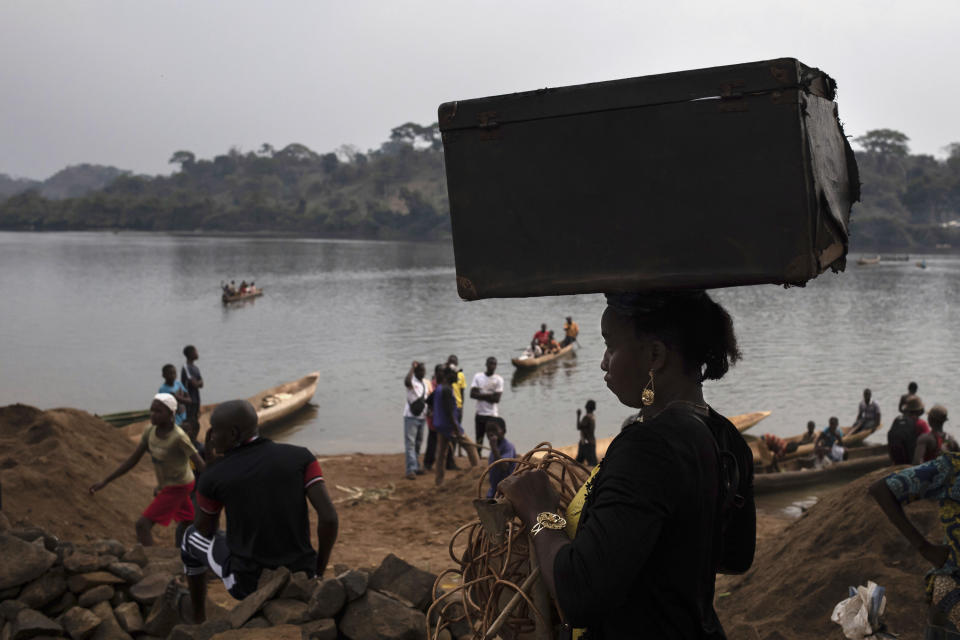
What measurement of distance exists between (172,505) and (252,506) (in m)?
3.35

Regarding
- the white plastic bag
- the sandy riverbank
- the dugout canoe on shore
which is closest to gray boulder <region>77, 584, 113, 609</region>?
the sandy riverbank

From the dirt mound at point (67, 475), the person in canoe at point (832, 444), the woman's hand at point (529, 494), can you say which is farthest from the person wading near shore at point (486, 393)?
the woman's hand at point (529, 494)

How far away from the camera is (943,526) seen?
357 centimetres

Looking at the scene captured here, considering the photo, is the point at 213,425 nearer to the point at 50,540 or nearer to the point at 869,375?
the point at 50,540

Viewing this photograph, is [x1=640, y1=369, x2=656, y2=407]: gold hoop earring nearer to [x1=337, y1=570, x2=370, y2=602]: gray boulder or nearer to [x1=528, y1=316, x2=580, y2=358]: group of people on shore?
[x1=337, y1=570, x2=370, y2=602]: gray boulder

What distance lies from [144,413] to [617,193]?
17273mm

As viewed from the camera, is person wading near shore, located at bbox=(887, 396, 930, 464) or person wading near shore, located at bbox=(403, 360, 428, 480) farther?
person wading near shore, located at bbox=(403, 360, 428, 480)

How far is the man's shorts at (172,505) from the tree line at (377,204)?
98.3 m

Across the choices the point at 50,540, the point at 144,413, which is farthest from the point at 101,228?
the point at 50,540

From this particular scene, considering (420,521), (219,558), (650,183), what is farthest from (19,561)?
(420,521)

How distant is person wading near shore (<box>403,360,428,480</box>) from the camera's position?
12406mm

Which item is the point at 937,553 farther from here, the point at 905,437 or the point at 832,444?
the point at 832,444

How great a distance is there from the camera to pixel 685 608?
1872mm

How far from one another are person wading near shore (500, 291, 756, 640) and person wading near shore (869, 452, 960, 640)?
182cm
